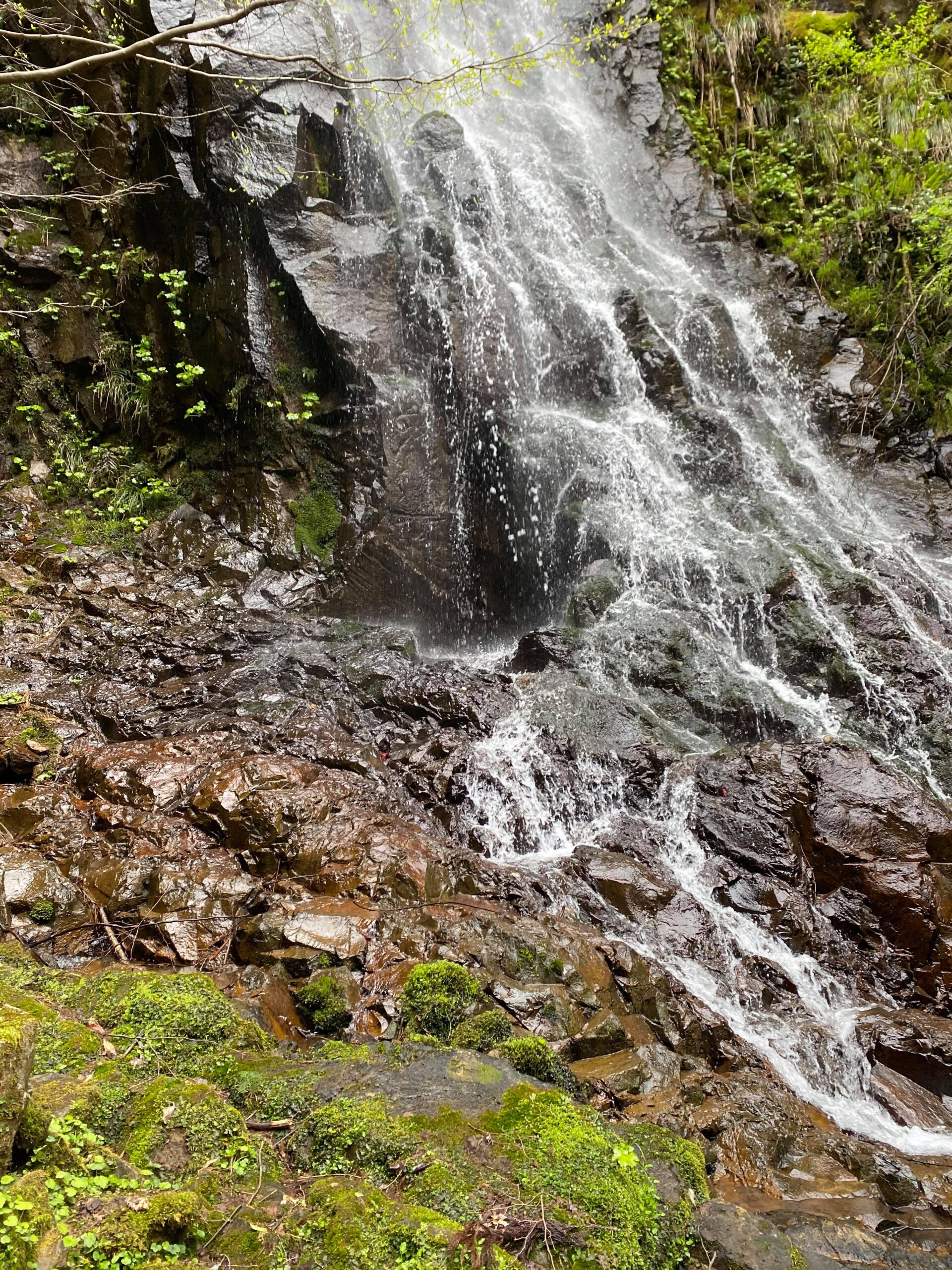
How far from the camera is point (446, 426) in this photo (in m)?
10.6

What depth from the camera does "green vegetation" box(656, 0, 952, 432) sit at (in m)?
11.0

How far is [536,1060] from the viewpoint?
307 centimetres

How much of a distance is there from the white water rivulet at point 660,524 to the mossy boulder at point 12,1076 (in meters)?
4.14

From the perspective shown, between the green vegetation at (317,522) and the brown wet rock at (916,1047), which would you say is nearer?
the brown wet rock at (916,1047)

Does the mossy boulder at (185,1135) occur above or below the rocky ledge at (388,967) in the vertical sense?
above

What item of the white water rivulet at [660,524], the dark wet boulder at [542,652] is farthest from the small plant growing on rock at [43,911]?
the dark wet boulder at [542,652]

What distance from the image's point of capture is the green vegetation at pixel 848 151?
11.0 m

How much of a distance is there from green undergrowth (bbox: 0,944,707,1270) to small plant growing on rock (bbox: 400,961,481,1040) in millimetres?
418

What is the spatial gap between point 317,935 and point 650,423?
30.2ft

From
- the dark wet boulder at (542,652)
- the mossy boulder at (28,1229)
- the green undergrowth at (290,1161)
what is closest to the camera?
the mossy boulder at (28,1229)

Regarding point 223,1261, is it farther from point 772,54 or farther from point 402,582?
point 772,54

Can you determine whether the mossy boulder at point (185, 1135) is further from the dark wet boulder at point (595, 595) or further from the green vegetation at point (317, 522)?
the green vegetation at point (317, 522)

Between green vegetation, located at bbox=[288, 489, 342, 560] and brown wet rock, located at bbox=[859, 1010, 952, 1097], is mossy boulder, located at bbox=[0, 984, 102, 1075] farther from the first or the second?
green vegetation, located at bbox=[288, 489, 342, 560]

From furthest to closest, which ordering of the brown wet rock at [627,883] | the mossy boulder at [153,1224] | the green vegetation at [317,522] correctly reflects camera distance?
the green vegetation at [317,522], the brown wet rock at [627,883], the mossy boulder at [153,1224]
